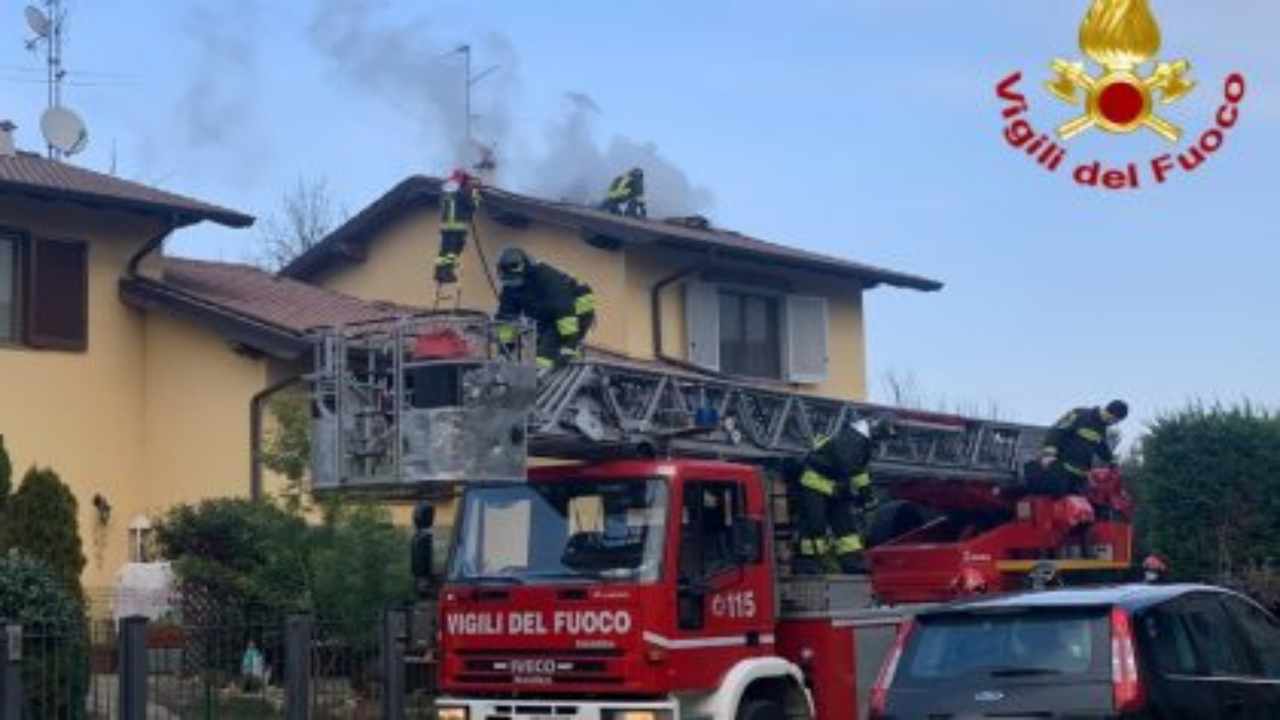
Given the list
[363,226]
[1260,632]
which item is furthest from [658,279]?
[1260,632]

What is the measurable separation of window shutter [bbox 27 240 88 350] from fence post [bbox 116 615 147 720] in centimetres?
919

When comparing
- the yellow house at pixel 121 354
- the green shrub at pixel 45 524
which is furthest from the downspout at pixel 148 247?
the green shrub at pixel 45 524

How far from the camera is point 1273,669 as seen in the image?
34.8 feet

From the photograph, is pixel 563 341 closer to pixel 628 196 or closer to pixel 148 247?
pixel 148 247

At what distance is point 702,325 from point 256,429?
6.58 metres

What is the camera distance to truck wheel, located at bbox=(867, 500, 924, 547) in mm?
17016

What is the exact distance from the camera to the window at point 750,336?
26.7 m

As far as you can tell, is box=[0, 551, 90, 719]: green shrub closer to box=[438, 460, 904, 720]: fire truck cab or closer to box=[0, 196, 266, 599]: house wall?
box=[438, 460, 904, 720]: fire truck cab

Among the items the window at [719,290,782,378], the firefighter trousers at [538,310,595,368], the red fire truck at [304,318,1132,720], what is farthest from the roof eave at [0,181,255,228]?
the firefighter trousers at [538,310,595,368]

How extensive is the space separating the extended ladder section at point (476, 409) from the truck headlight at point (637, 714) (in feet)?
5.28

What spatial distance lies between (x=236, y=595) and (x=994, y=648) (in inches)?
434

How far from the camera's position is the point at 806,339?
27516 millimetres

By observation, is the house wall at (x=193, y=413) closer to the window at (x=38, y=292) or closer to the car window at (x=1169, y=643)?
the window at (x=38, y=292)

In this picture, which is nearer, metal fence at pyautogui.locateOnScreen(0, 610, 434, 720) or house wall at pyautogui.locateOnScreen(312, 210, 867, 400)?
metal fence at pyautogui.locateOnScreen(0, 610, 434, 720)
